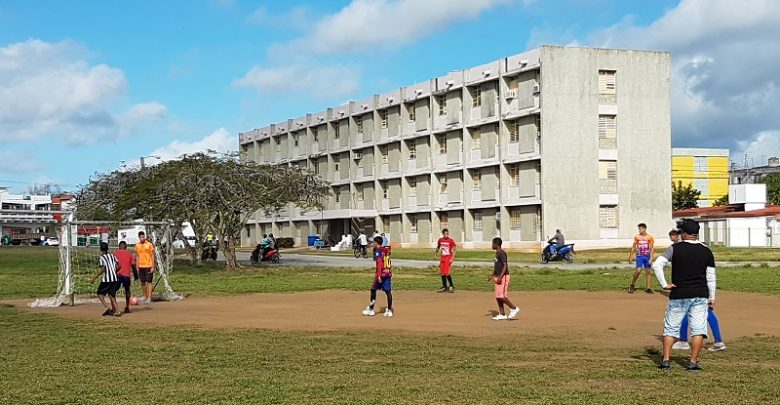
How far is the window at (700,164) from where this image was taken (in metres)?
121

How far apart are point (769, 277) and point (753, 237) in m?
40.3

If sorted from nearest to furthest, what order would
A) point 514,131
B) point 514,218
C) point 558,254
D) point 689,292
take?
1. point 689,292
2. point 558,254
3. point 514,131
4. point 514,218

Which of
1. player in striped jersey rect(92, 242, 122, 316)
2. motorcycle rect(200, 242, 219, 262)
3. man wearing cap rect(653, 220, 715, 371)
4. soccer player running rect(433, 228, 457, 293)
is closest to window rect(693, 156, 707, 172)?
motorcycle rect(200, 242, 219, 262)

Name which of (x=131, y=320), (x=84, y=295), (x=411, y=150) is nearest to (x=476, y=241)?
(x=411, y=150)

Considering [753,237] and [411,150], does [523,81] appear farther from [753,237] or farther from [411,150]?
[753,237]

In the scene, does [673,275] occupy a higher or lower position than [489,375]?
higher

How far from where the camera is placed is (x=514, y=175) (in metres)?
69.8

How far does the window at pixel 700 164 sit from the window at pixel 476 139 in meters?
57.4

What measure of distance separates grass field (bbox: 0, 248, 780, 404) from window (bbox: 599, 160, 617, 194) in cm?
5198

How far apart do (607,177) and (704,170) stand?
59546mm

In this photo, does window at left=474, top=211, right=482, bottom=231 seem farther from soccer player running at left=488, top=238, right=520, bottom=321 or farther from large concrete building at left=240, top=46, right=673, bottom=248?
soccer player running at left=488, top=238, right=520, bottom=321

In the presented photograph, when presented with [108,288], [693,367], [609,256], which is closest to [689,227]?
[693,367]

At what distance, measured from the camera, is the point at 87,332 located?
1791 cm

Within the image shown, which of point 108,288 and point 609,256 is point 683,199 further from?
point 108,288
